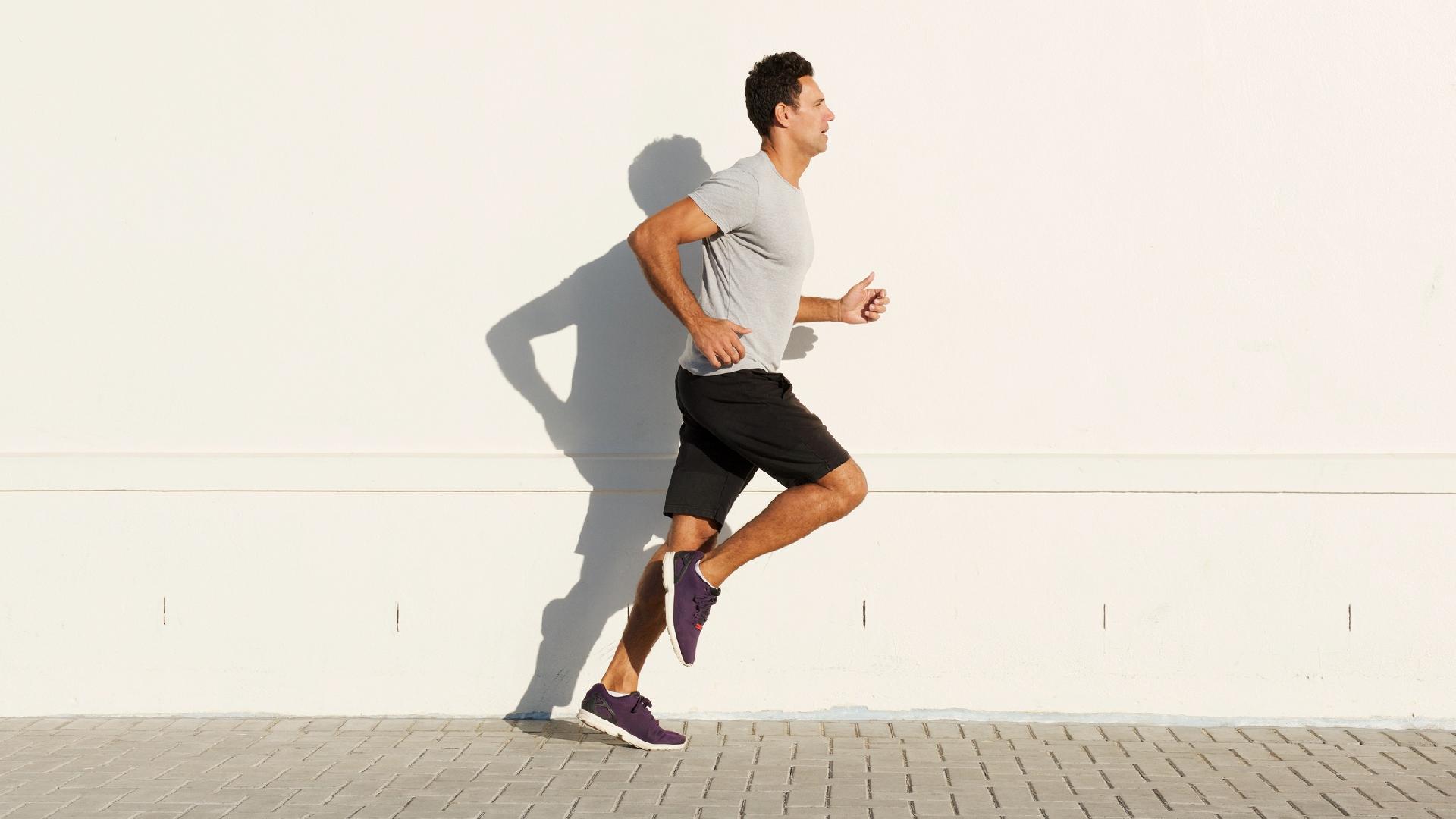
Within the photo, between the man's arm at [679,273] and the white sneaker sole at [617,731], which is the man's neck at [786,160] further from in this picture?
the white sneaker sole at [617,731]

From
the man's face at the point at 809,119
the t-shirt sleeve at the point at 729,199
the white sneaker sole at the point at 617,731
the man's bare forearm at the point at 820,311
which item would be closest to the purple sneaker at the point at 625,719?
A: the white sneaker sole at the point at 617,731

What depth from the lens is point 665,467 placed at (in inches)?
202

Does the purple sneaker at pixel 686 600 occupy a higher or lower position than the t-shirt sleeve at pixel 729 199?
lower

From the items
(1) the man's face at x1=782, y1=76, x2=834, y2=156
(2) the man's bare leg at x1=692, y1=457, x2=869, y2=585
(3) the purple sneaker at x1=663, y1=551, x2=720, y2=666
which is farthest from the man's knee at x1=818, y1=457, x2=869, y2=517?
(1) the man's face at x1=782, y1=76, x2=834, y2=156

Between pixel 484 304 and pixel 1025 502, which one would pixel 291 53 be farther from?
pixel 1025 502

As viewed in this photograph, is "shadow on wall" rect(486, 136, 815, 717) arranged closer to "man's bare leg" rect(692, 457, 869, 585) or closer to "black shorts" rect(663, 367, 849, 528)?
"black shorts" rect(663, 367, 849, 528)

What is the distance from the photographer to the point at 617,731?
4.54 metres

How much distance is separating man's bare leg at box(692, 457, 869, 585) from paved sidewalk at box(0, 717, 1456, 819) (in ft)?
2.06

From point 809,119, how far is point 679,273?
2.28ft

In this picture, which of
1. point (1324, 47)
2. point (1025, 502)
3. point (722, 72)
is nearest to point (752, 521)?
point (1025, 502)

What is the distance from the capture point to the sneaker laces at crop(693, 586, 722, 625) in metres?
4.46

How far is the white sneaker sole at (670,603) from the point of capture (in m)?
4.43

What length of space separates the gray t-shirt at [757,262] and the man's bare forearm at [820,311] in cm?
23

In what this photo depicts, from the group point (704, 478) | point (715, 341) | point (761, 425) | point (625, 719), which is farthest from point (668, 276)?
point (625, 719)
